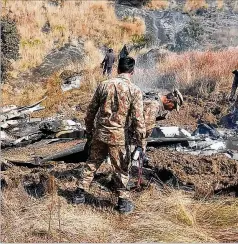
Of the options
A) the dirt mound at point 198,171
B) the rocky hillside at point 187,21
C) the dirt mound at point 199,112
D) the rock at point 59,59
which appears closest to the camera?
the dirt mound at point 198,171

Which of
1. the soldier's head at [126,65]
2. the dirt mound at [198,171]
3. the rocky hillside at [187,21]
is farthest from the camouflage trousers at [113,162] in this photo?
the rocky hillside at [187,21]

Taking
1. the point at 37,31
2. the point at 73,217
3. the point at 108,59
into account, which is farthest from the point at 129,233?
the point at 37,31

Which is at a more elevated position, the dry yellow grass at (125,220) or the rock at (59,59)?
the dry yellow grass at (125,220)

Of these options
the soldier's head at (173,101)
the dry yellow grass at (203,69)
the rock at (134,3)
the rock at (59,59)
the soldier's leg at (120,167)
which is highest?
the rock at (134,3)

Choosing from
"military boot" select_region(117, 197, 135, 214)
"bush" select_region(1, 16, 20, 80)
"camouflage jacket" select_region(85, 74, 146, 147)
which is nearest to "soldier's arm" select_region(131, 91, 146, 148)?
"camouflage jacket" select_region(85, 74, 146, 147)

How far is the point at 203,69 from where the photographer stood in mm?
13391

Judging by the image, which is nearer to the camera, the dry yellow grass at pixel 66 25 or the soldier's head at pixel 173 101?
the soldier's head at pixel 173 101

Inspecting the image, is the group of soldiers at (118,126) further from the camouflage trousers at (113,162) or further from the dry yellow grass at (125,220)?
the dry yellow grass at (125,220)

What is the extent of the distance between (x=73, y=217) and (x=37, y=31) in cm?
1569

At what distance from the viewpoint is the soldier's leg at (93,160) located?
5.11 metres

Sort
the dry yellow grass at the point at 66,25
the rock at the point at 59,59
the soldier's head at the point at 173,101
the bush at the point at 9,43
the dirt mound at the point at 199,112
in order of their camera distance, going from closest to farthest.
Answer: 1. the soldier's head at the point at 173,101
2. the dirt mound at the point at 199,112
3. the rock at the point at 59,59
4. the bush at the point at 9,43
5. the dry yellow grass at the point at 66,25

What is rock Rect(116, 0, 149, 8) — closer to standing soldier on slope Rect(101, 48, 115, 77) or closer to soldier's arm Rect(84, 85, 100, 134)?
standing soldier on slope Rect(101, 48, 115, 77)

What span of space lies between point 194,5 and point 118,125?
22733 mm

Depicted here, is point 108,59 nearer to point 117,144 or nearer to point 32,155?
point 32,155
